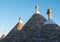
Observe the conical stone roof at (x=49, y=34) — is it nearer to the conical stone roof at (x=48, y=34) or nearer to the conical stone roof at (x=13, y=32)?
the conical stone roof at (x=48, y=34)

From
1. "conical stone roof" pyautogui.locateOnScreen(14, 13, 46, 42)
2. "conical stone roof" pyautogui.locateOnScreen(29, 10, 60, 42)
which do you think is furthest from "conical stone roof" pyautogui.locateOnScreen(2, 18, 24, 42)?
"conical stone roof" pyautogui.locateOnScreen(29, 10, 60, 42)

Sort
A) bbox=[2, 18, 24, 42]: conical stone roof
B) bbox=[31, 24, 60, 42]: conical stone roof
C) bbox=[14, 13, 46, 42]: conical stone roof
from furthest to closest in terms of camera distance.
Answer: bbox=[2, 18, 24, 42]: conical stone roof
bbox=[14, 13, 46, 42]: conical stone roof
bbox=[31, 24, 60, 42]: conical stone roof

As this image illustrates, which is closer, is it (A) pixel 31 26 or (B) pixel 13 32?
(A) pixel 31 26

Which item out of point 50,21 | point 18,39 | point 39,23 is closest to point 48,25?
point 50,21

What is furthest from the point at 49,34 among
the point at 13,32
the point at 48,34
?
the point at 13,32

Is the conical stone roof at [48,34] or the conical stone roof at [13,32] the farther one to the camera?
the conical stone roof at [13,32]

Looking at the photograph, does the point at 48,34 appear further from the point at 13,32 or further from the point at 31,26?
the point at 13,32

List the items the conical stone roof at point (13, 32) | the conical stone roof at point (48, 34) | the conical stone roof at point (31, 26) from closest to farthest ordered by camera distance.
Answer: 1. the conical stone roof at point (48, 34)
2. the conical stone roof at point (31, 26)
3. the conical stone roof at point (13, 32)

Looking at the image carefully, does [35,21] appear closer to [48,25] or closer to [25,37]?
[25,37]

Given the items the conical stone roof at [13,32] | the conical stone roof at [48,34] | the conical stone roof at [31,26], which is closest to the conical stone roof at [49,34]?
the conical stone roof at [48,34]

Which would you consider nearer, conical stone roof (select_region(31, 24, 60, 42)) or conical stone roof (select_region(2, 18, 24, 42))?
conical stone roof (select_region(31, 24, 60, 42))

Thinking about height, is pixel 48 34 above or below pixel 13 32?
below

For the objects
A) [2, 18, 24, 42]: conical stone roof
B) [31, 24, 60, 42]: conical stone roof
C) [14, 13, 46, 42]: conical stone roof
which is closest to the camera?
[31, 24, 60, 42]: conical stone roof

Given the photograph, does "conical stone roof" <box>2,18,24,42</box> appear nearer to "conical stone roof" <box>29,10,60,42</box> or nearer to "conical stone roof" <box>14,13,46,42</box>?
"conical stone roof" <box>14,13,46,42</box>
